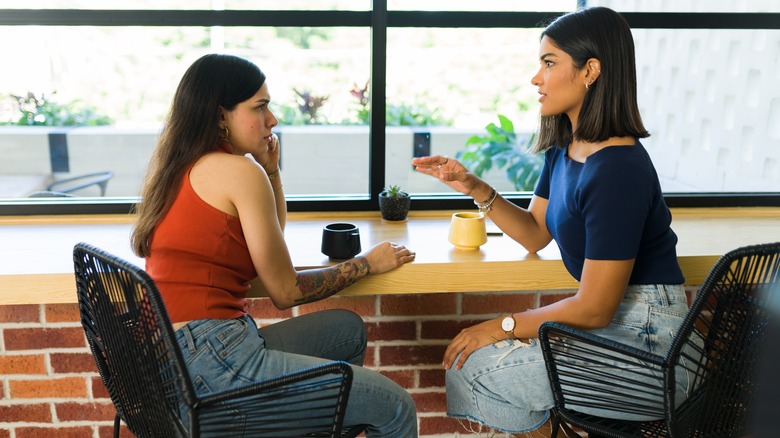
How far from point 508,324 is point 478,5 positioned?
1281 mm

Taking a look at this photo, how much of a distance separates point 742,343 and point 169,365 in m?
1.09

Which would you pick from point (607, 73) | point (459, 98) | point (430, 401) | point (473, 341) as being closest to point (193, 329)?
point (473, 341)

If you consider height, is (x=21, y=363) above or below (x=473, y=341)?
below

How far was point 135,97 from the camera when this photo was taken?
2.60m

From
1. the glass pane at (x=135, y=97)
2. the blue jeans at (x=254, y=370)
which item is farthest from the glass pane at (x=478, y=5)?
the blue jeans at (x=254, y=370)

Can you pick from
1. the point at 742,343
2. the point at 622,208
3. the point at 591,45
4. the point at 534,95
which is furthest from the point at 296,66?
the point at 742,343

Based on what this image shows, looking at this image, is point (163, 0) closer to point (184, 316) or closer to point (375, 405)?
point (184, 316)

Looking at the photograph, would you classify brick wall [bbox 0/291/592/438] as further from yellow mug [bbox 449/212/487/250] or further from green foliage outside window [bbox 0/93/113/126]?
green foliage outside window [bbox 0/93/113/126]

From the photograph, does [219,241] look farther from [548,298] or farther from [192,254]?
[548,298]

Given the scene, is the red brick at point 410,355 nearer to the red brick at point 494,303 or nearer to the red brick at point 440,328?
the red brick at point 440,328

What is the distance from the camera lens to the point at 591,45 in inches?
69.6

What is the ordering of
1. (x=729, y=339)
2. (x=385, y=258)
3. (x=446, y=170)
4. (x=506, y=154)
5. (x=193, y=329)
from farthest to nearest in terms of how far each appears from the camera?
(x=506, y=154)
(x=446, y=170)
(x=385, y=258)
(x=193, y=329)
(x=729, y=339)

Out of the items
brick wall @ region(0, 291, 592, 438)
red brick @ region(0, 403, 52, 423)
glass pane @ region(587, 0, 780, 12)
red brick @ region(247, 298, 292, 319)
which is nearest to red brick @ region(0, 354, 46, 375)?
brick wall @ region(0, 291, 592, 438)

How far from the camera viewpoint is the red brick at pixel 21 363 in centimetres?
239
